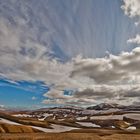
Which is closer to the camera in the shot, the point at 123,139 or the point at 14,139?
the point at 14,139

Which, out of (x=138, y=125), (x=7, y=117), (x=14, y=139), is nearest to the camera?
(x=14, y=139)

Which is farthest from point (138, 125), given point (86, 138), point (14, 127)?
point (86, 138)

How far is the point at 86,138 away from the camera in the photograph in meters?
64.2

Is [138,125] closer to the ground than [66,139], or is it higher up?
higher up

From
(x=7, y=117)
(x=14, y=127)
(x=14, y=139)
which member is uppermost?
(x=7, y=117)

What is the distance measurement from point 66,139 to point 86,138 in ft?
18.2

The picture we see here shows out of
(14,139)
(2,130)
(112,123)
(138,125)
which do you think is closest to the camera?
(14,139)

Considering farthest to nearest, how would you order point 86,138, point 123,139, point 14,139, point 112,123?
point 112,123 → point 123,139 → point 86,138 → point 14,139

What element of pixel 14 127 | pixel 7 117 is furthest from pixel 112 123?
pixel 14 127

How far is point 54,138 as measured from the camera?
198ft

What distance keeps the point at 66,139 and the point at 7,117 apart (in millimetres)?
73252

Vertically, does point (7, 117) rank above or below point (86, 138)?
above

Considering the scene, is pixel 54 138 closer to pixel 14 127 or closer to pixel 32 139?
pixel 32 139

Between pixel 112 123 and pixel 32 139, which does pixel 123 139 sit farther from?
pixel 112 123
